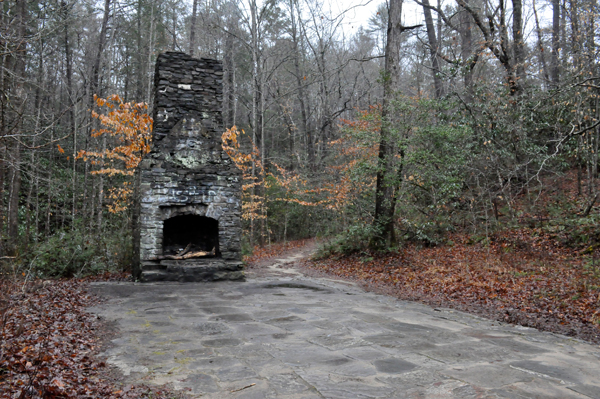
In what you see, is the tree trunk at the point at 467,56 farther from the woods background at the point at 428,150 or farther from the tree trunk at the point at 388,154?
the tree trunk at the point at 388,154

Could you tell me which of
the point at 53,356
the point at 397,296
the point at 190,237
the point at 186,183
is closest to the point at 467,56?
the point at 397,296

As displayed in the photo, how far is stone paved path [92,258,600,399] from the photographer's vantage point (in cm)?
324

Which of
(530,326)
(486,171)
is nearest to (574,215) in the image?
(486,171)

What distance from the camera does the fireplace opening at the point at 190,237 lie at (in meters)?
9.68

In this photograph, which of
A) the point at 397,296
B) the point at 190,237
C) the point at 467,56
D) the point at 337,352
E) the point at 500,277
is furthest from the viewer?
the point at 467,56

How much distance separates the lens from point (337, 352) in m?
4.16

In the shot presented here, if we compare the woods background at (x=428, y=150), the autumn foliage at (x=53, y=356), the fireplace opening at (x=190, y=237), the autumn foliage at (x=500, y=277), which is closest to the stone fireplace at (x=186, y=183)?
the fireplace opening at (x=190, y=237)

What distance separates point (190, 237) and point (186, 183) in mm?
1581

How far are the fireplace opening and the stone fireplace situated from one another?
2 cm

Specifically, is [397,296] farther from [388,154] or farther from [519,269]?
[388,154]

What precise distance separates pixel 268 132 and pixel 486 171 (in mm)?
17336

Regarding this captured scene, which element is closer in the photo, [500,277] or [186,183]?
[500,277]

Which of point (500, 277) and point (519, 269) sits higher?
point (519, 269)

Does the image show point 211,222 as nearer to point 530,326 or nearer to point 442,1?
point 530,326
